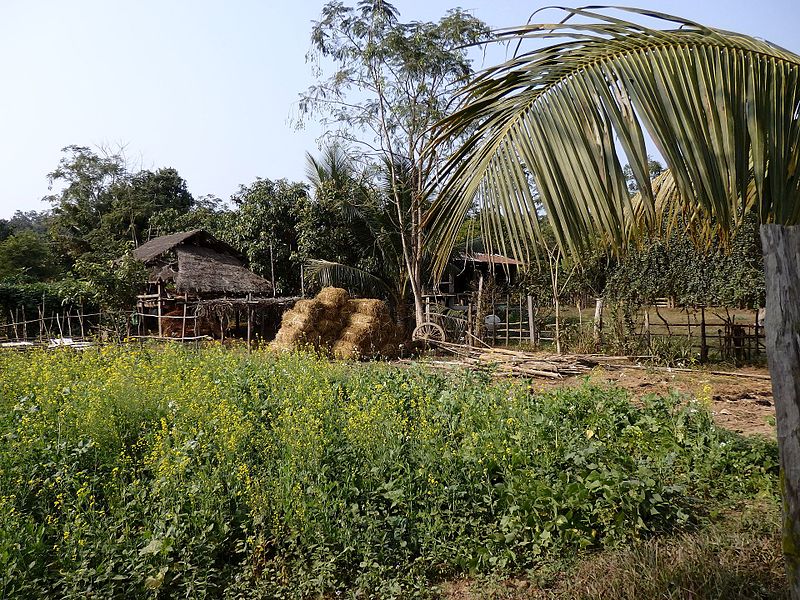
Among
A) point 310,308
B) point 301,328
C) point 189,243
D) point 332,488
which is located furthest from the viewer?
point 189,243

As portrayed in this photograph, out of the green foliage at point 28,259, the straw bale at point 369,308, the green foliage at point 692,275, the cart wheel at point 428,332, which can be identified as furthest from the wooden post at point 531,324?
the green foliage at point 28,259

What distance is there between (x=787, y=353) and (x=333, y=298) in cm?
1295

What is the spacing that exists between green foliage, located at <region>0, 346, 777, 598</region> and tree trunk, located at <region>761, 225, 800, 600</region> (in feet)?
5.25

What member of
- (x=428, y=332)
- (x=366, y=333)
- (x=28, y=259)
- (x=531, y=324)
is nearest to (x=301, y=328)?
(x=366, y=333)

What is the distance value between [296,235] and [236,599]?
19.0 metres

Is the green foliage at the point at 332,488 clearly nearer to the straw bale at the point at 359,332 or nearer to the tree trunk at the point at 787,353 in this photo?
the tree trunk at the point at 787,353

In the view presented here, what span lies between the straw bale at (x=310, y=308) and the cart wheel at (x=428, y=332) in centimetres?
258

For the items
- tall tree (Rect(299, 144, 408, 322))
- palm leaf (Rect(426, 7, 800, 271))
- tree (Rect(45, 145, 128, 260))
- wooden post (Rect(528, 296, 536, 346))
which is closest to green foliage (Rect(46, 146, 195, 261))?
tree (Rect(45, 145, 128, 260))

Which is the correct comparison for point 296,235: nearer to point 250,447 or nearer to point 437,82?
point 437,82

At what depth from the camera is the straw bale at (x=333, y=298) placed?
572 inches

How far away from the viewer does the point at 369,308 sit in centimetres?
1469

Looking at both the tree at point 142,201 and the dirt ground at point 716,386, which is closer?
the dirt ground at point 716,386

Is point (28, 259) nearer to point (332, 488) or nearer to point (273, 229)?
point (273, 229)

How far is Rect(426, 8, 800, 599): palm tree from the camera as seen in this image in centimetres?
210
